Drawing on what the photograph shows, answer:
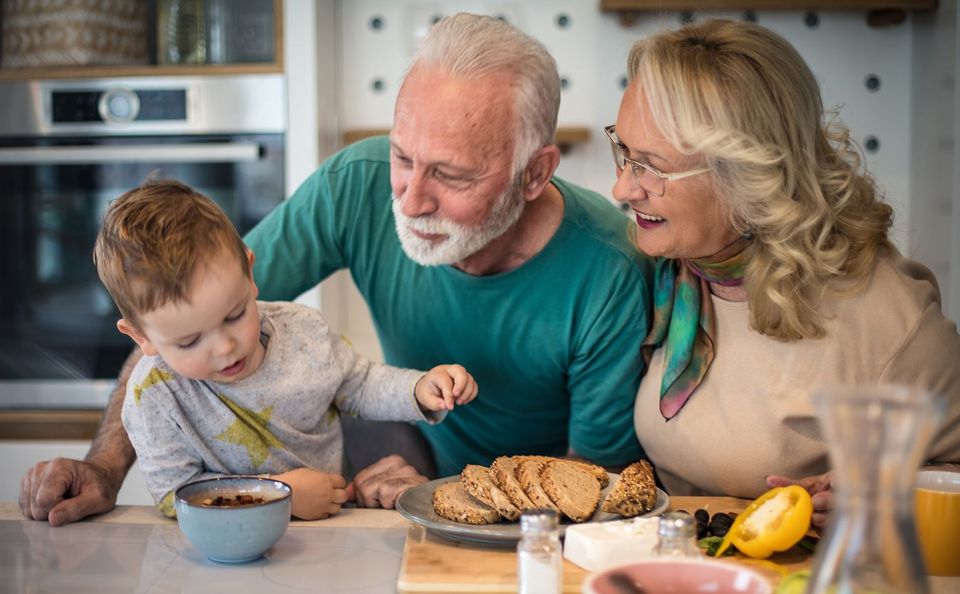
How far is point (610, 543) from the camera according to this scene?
40.8 inches

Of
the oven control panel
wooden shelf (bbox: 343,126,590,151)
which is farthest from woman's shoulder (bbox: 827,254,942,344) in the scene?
the oven control panel

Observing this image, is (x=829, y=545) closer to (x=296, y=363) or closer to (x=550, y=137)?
(x=296, y=363)

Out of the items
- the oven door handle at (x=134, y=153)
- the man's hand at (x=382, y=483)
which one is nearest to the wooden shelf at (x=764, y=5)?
the oven door handle at (x=134, y=153)

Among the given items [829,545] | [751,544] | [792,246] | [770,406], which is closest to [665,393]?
[770,406]

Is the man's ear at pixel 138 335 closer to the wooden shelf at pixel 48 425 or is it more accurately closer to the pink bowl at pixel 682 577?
the pink bowl at pixel 682 577

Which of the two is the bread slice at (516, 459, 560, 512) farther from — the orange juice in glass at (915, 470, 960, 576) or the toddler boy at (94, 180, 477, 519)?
the orange juice in glass at (915, 470, 960, 576)

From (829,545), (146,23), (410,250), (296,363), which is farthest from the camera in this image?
(146,23)

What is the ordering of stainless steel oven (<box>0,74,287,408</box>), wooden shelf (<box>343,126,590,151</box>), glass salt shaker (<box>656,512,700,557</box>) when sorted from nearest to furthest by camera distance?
glass salt shaker (<box>656,512,700,557</box>) < stainless steel oven (<box>0,74,287,408</box>) < wooden shelf (<box>343,126,590,151</box>)

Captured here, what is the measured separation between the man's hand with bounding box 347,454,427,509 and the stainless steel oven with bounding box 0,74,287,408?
1.29m

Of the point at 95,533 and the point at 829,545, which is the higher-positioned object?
the point at 829,545

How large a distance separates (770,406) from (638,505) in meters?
0.38

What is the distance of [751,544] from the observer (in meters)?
1.11

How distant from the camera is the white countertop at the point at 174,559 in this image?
107cm

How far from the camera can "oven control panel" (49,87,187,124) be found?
8.65ft
